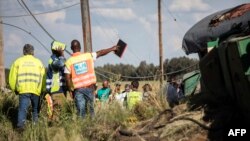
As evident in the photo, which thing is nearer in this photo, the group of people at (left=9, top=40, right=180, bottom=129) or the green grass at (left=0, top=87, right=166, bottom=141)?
the green grass at (left=0, top=87, right=166, bottom=141)

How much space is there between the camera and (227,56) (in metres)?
7.25

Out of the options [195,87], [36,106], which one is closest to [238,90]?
[195,87]

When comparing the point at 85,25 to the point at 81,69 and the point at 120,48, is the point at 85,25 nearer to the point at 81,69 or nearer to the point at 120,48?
the point at 120,48

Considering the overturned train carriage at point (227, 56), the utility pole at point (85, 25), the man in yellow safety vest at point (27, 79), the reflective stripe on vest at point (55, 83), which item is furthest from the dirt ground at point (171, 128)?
the utility pole at point (85, 25)

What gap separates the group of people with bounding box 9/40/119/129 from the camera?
989 centimetres

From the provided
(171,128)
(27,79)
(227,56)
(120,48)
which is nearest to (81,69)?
(120,48)

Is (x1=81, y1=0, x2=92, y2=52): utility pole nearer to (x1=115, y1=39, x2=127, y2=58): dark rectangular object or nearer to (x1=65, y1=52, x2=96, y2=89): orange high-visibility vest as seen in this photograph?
(x1=115, y1=39, x2=127, y2=58): dark rectangular object

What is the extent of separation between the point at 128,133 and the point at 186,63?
912 inches

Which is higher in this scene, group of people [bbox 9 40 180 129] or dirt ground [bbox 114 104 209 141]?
group of people [bbox 9 40 180 129]

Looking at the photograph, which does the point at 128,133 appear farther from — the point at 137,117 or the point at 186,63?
the point at 186,63

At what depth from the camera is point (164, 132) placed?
26.0 feet

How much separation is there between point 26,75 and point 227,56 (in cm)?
462
